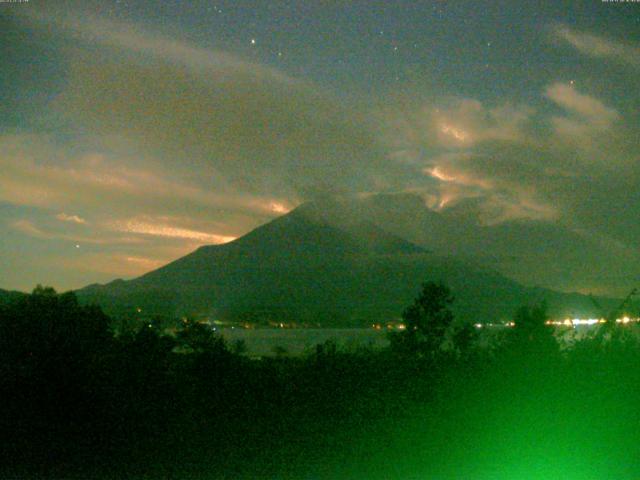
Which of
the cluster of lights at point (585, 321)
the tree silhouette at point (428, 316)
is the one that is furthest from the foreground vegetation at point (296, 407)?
the tree silhouette at point (428, 316)

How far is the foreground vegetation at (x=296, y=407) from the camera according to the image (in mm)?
9891

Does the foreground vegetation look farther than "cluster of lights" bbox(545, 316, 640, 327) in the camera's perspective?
No

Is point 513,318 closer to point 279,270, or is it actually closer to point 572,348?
point 572,348

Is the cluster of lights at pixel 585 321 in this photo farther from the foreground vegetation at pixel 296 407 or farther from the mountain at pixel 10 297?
the mountain at pixel 10 297

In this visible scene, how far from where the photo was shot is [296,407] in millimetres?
11961

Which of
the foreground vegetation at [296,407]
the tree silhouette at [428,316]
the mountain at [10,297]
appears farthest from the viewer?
the tree silhouette at [428,316]

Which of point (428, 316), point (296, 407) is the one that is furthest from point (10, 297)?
point (428, 316)

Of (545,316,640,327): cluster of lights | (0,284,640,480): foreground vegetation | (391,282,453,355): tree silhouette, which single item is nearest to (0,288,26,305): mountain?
(0,284,640,480): foreground vegetation

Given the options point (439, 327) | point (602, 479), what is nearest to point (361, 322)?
point (439, 327)

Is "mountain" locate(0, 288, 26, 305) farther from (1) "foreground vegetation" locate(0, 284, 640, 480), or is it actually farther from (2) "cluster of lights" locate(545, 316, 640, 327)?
(2) "cluster of lights" locate(545, 316, 640, 327)

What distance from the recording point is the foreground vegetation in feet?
32.4

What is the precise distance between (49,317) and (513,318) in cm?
1064

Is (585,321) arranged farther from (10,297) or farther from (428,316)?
(10,297)

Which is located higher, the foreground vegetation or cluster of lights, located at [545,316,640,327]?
cluster of lights, located at [545,316,640,327]
